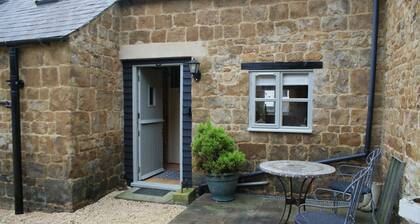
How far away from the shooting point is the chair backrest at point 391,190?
3133 mm

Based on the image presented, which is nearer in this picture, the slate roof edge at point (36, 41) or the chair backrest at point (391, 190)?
the chair backrest at point (391, 190)

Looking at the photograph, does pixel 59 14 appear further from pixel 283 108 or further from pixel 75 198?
pixel 283 108

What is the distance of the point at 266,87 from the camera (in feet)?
16.3

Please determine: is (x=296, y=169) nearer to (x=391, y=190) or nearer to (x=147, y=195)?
(x=391, y=190)

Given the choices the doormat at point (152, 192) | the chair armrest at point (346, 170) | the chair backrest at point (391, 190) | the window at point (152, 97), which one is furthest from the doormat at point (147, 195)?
the chair backrest at point (391, 190)

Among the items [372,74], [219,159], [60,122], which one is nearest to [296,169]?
[219,159]

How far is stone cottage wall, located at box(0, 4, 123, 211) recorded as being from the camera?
4559mm

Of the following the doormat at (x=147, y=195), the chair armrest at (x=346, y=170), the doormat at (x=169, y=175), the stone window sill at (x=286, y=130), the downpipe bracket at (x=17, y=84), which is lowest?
the doormat at (x=147, y=195)

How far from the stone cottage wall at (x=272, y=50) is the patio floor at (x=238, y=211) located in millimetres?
613

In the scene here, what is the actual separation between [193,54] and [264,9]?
1366mm

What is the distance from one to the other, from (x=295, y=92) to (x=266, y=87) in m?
0.46

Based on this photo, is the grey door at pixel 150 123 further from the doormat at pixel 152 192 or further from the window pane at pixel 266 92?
the window pane at pixel 266 92

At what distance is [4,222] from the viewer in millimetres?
4422

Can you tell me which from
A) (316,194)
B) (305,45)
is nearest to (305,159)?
(316,194)
